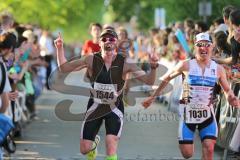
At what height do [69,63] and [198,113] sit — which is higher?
[69,63]

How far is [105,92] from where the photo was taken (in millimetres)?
9125

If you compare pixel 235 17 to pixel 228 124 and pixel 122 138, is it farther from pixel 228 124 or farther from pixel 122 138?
pixel 122 138

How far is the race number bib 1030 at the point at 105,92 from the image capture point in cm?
913

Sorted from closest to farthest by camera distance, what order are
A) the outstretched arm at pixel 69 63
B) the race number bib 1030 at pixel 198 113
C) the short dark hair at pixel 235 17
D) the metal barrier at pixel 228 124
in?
1. the race number bib 1030 at pixel 198 113
2. the outstretched arm at pixel 69 63
3. the metal barrier at pixel 228 124
4. the short dark hair at pixel 235 17

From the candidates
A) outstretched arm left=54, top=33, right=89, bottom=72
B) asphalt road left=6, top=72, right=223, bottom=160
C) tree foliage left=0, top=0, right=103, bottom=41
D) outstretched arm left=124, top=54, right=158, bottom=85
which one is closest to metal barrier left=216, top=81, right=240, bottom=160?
asphalt road left=6, top=72, right=223, bottom=160

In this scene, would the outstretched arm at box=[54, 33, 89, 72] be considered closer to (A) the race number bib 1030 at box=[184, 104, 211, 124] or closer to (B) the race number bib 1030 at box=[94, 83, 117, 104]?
(B) the race number bib 1030 at box=[94, 83, 117, 104]

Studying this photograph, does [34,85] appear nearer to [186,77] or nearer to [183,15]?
[186,77]

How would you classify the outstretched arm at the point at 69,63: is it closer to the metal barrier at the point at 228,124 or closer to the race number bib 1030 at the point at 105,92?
the race number bib 1030 at the point at 105,92

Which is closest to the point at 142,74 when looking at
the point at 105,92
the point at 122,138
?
the point at 105,92

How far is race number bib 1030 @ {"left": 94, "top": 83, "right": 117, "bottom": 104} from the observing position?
913cm

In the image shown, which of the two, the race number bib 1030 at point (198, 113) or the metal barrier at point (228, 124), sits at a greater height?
the race number bib 1030 at point (198, 113)

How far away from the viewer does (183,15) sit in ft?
80.4

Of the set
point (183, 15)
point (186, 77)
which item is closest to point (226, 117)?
point (186, 77)

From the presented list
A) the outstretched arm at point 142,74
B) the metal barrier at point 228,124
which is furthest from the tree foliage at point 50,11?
the outstretched arm at point 142,74
